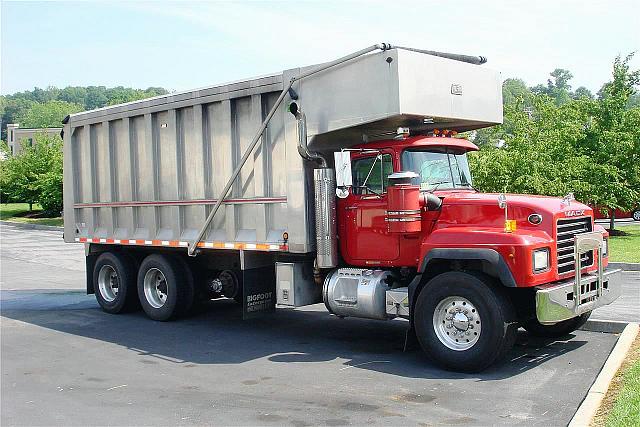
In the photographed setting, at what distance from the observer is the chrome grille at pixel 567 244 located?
8.02 metres

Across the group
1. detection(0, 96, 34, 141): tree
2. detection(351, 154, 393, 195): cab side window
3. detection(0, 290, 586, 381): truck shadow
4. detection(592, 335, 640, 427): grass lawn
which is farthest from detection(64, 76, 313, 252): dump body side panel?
detection(0, 96, 34, 141): tree

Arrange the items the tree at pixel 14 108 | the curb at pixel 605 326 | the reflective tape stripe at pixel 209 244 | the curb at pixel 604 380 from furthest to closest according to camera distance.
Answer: the tree at pixel 14 108 < the reflective tape stripe at pixel 209 244 < the curb at pixel 605 326 < the curb at pixel 604 380

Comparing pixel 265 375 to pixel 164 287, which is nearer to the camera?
pixel 265 375

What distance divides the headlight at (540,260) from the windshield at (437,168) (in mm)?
1667

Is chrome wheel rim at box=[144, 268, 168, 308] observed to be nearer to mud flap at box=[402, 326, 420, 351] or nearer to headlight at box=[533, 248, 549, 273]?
mud flap at box=[402, 326, 420, 351]

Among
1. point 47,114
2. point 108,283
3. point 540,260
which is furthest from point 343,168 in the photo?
point 47,114

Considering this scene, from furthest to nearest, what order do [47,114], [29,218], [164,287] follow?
[47,114] → [29,218] → [164,287]

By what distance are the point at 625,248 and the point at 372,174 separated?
43.0 feet

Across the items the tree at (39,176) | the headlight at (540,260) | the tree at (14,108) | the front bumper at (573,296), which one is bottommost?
the front bumper at (573,296)

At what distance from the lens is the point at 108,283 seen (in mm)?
12938

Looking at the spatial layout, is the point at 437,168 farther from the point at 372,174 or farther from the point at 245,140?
the point at 245,140

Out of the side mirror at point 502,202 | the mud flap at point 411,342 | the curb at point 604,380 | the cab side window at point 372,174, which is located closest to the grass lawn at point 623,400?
the curb at point 604,380

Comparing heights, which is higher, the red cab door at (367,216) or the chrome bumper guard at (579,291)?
the red cab door at (367,216)

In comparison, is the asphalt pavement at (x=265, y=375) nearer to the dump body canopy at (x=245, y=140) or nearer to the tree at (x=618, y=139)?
the dump body canopy at (x=245, y=140)
